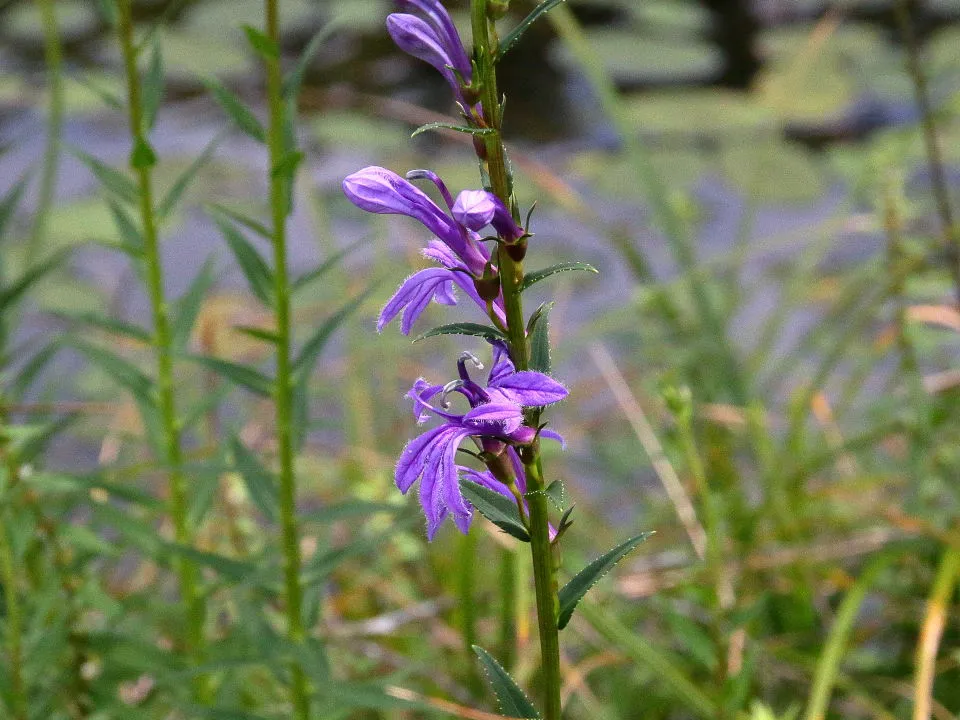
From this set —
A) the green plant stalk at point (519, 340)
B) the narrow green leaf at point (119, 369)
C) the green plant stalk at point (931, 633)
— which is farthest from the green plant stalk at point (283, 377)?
the green plant stalk at point (931, 633)

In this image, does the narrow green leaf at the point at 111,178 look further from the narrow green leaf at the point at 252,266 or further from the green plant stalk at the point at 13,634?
the green plant stalk at the point at 13,634

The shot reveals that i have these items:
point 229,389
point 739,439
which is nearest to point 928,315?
point 739,439

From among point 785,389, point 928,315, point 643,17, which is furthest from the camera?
point 643,17

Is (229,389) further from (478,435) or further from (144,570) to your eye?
(144,570)

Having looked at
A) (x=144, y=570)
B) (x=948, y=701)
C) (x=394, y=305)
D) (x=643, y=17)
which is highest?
(x=643, y=17)

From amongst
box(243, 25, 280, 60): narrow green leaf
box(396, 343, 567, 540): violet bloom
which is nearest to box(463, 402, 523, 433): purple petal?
box(396, 343, 567, 540): violet bloom

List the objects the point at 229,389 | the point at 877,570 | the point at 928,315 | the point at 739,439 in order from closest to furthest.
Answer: the point at 229,389
the point at 877,570
the point at 928,315
the point at 739,439

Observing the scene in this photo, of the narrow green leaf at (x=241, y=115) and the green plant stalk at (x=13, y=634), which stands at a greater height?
the narrow green leaf at (x=241, y=115)

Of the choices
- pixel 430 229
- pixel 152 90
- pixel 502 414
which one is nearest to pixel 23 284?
pixel 152 90
